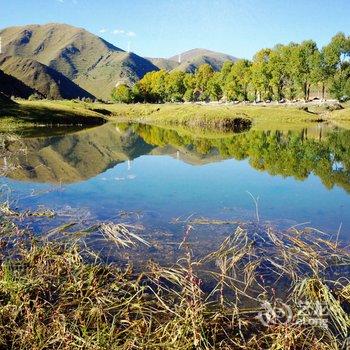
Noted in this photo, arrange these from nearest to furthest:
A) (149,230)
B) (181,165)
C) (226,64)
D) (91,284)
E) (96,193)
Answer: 1. (91,284)
2. (149,230)
3. (96,193)
4. (181,165)
5. (226,64)

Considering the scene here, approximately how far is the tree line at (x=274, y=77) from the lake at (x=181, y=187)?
84962mm

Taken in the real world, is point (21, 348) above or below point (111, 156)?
above

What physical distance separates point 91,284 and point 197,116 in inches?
3529

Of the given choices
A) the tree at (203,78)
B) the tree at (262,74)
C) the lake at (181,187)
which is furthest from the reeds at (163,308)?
the tree at (203,78)

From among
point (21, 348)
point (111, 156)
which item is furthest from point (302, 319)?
point (111, 156)

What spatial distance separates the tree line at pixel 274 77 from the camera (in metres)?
124

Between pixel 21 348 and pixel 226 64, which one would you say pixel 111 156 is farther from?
pixel 226 64

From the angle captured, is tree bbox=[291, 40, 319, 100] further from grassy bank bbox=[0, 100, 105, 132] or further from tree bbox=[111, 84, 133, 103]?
tree bbox=[111, 84, 133, 103]

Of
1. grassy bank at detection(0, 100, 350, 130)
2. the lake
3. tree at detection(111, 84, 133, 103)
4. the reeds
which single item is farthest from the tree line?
the reeds

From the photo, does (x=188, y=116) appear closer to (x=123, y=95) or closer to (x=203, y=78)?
(x=203, y=78)

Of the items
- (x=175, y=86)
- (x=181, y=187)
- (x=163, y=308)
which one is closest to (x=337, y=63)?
(x=175, y=86)

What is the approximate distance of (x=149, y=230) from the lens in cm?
1748

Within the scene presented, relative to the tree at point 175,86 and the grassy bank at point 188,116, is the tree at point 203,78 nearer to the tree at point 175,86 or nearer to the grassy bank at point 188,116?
the tree at point 175,86

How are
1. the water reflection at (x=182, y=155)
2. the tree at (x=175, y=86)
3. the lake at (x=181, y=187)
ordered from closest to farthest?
the lake at (x=181, y=187) < the water reflection at (x=182, y=155) < the tree at (x=175, y=86)
